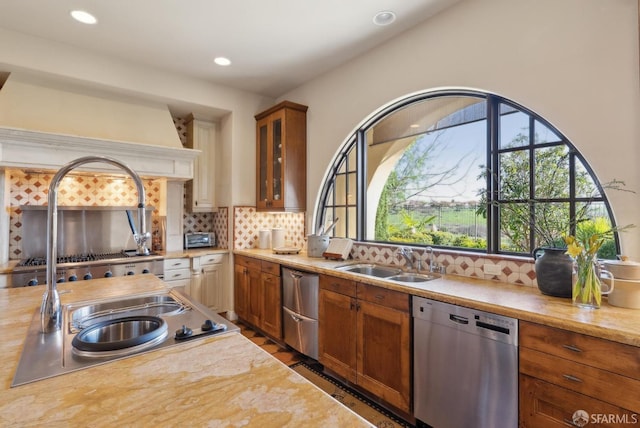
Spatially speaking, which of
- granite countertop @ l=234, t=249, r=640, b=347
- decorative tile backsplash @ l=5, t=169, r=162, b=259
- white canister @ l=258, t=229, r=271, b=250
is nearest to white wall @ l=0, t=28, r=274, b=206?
white canister @ l=258, t=229, r=271, b=250

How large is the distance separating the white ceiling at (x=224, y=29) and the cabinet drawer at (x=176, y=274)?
225 cm

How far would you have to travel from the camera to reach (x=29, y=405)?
29.0 inches

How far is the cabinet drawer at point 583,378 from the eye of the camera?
1215mm

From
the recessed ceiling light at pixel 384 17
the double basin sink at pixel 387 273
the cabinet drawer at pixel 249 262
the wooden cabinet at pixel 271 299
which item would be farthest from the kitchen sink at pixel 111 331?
the recessed ceiling light at pixel 384 17

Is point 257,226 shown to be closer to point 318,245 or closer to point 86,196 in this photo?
point 318,245

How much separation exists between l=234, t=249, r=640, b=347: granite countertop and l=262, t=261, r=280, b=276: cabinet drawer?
2.93 ft

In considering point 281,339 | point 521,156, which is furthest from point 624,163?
point 281,339

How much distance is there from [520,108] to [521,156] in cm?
32

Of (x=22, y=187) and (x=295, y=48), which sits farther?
(x=22, y=187)

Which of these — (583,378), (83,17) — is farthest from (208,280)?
(583,378)

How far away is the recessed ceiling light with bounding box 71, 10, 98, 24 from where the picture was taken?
2518 millimetres

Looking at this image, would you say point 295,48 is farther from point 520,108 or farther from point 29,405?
point 29,405

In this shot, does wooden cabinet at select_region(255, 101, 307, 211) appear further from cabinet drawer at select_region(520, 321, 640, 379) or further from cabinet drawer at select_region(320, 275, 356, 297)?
cabinet drawer at select_region(520, 321, 640, 379)

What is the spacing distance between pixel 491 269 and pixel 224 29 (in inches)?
112
